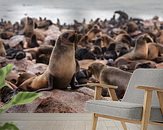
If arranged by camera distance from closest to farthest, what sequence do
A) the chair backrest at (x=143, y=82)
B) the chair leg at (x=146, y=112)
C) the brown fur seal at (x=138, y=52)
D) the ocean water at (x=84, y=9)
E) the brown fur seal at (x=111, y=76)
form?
1. the chair leg at (x=146, y=112)
2. the chair backrest at (x=143, y=82)
3. the brown fur seal at (x=111, y=76)
4. the brown fur seal at (x=138, y=52)
5. the ocean water at (x=84, y=9)

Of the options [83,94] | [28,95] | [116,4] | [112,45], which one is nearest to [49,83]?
[83,94]

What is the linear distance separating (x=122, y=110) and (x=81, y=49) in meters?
2.38

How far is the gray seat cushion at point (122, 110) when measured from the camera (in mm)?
3129

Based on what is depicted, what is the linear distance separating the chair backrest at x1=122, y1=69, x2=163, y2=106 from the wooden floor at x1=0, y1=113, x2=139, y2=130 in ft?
2.64

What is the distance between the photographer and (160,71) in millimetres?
3748

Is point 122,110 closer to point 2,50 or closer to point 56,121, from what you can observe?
point 56,121

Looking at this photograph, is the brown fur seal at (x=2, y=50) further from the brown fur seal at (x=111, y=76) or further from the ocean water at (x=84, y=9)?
the brown fur seal at (x=111, y=76)

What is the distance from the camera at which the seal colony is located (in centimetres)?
529

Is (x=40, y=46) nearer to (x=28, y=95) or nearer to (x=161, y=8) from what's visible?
(x=161, y=8)

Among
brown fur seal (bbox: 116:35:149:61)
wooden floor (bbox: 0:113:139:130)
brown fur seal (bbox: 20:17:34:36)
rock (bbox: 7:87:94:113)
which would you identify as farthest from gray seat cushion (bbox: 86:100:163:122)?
brown fur seal (bbox: 20:17:34:36)

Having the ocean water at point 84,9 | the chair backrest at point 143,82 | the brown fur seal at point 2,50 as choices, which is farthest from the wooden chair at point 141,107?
the brown fur seal at point 2,50

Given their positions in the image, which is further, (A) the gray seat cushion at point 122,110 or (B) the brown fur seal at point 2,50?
(B) the brown fur seal at point 2,50

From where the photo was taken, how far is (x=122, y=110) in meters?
3.16

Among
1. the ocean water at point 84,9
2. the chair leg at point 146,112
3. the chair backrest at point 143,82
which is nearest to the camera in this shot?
the chair leg at point 146,112
